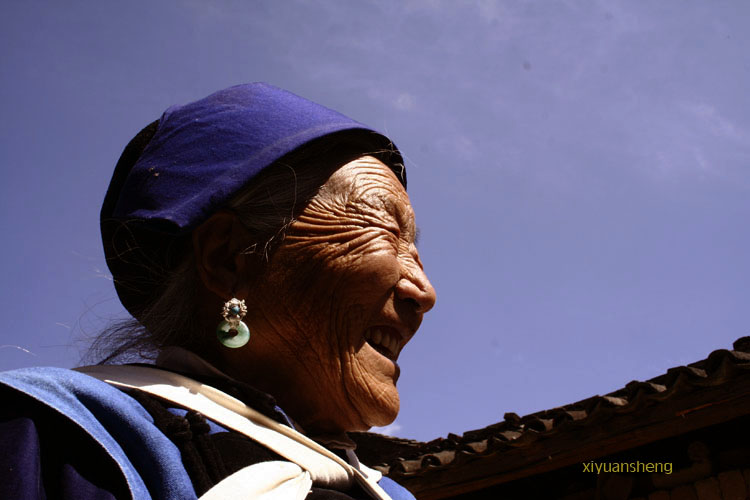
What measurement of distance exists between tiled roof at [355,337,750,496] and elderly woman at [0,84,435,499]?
86.4 inches

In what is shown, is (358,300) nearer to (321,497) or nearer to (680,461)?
(321,497)

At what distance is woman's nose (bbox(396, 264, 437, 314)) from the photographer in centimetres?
190

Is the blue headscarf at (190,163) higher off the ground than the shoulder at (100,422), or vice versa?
the blue headscarf at (190,163)

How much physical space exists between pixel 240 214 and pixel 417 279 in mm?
529

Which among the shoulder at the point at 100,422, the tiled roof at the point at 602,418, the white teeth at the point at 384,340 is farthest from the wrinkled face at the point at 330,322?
the tiled roof at the point at 602,418

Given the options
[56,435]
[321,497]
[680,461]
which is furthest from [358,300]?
[680,461]

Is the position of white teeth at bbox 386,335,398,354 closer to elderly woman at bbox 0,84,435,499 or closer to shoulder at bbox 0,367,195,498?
elderly woman at bbox 0,84,435,499

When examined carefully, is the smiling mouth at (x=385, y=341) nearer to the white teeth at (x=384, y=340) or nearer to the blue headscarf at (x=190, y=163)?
the white teeth at (x=384, y=340)

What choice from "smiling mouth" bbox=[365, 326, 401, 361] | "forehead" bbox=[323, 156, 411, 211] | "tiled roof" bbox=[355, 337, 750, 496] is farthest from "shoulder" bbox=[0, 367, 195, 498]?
"tiled roof" bbox=[355, 337, 750, 496]

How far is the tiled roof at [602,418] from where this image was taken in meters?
3.61

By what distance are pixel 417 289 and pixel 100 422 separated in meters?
0.92

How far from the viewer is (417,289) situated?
193 cm

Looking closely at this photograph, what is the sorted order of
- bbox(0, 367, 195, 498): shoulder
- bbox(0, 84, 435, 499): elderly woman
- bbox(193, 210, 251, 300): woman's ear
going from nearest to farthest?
1. bbox(0, 367, 195, 498): shoulder
2. bbox(0, 84, 435, 499): elderly woman
3. bbox(193, 210, 251, 300): woman's ear

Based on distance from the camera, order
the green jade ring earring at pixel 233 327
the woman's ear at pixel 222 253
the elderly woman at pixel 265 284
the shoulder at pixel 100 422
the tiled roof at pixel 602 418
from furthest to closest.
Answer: the tiled roof at pixel 602 418
the woman's ear at pixel 222 253
the green jade ring earring at pixel 233 327
the elderly woman at pixel 265 284
the shoulder at pixel 100 422
